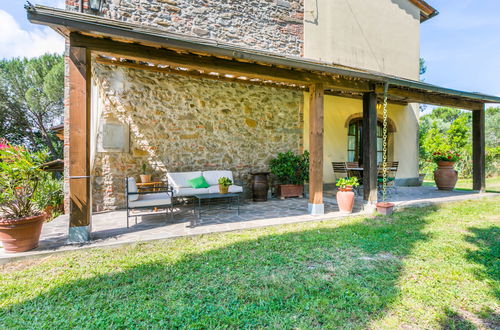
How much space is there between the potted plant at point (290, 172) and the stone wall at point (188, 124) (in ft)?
1.42

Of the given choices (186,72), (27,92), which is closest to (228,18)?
(186,72)

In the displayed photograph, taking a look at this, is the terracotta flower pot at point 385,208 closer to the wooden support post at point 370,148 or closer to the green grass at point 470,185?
the wooden support post at point 370,148

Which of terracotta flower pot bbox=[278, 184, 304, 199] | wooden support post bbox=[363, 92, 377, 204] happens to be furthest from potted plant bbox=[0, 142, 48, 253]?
wooden support post bbox=[363, 92, 377, 204]

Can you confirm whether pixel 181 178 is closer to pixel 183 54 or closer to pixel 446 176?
pixel 183 54

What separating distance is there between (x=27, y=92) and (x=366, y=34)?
61.2 feet

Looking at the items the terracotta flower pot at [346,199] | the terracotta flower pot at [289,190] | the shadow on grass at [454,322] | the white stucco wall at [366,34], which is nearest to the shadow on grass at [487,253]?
the shadow on grass at [454,322]

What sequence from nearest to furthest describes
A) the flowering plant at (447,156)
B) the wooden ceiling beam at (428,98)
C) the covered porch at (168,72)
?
the covered porch at (168,72)
the wooden ceiling beam at (428,98)
the flowering plant at (447,156)

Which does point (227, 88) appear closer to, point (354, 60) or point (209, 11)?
point (209, 11)

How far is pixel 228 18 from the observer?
21.7 feet

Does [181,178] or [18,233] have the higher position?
[181,178]

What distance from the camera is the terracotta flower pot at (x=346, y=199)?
4.85m

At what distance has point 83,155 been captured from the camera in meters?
3.26

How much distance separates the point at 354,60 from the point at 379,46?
53.3 inches

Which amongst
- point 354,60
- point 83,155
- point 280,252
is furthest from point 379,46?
point 83,155
